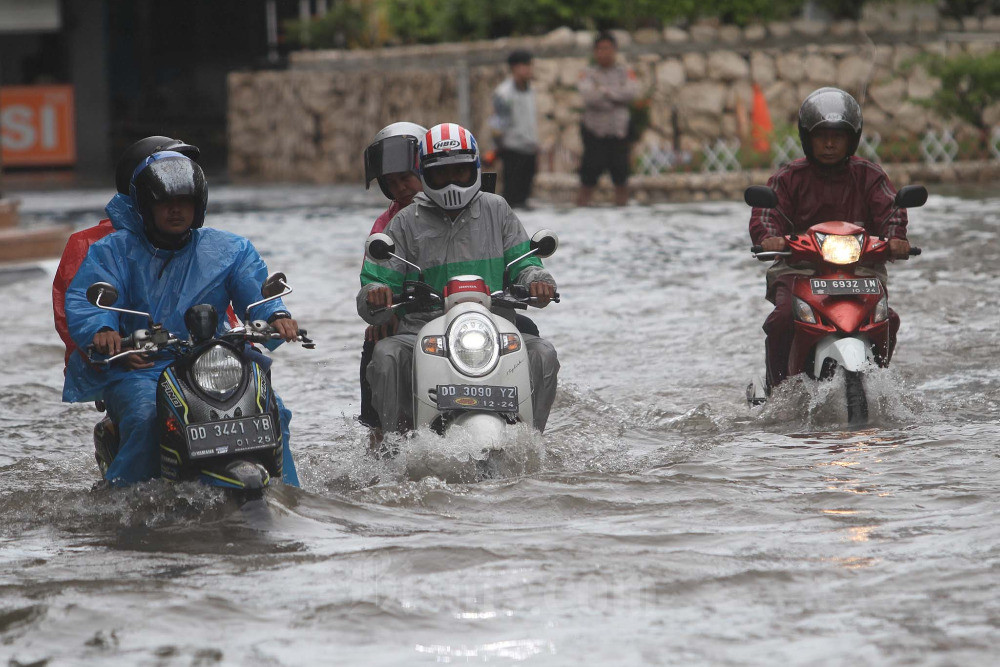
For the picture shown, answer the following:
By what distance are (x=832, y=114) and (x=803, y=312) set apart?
904mm

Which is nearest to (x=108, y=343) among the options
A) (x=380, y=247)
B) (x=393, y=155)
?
(x=380, y=247)

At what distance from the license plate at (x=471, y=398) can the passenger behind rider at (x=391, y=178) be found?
72cm

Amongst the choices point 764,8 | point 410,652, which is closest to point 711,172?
point 764,8

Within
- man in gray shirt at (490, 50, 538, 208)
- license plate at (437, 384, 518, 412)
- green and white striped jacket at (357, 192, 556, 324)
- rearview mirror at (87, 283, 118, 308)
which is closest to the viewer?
rearview mirror at (87, 283, 118, 308)

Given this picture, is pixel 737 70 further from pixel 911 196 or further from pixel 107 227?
pixel 107 227

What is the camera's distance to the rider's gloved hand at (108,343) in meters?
5.32

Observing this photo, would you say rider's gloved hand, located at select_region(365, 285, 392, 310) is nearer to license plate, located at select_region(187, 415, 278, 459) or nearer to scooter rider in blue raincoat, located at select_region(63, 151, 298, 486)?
scooter rider in blue raincoat, located at select_region(63, 151, 298, 486)

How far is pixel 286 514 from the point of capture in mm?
5730

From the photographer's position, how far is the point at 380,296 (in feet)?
20.8

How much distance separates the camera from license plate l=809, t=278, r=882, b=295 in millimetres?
7211

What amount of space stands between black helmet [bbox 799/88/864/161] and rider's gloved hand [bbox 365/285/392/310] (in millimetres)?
2215

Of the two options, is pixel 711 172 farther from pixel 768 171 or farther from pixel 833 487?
pixel 833 487

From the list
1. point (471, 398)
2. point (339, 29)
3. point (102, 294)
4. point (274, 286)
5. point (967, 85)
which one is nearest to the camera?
point (102, 294)

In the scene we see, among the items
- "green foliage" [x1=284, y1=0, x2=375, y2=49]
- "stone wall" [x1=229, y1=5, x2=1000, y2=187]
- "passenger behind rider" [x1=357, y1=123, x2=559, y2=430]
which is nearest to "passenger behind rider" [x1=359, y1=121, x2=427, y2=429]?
"passenger behind rider" [x1=357, y1=123, x2=559, y2=430]
